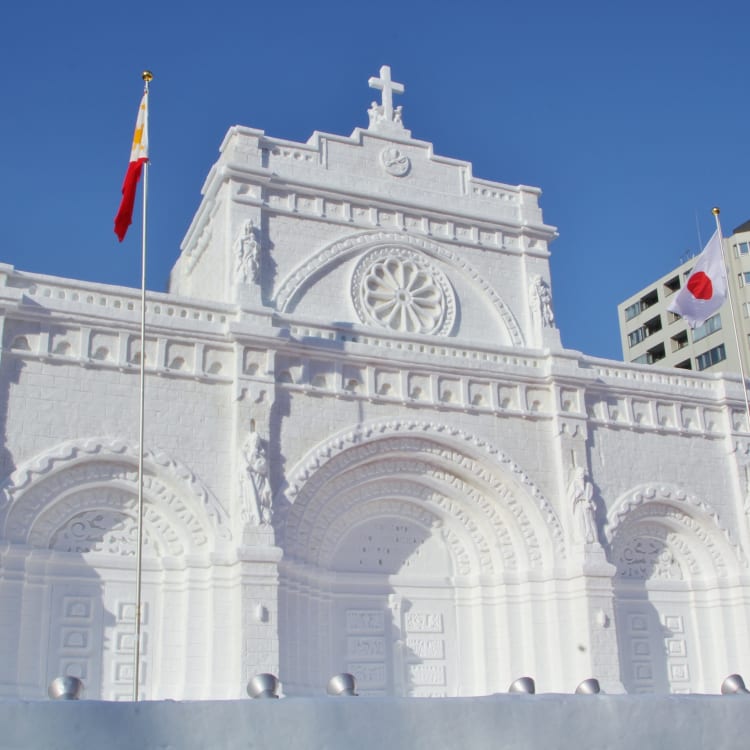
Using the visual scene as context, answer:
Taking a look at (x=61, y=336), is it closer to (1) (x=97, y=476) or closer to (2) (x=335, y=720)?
(1) (x=97, y=476)

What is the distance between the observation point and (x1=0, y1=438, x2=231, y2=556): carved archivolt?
17812 millimetres

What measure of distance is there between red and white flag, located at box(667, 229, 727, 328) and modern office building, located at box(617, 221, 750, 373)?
30155mm

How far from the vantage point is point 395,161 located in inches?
1001

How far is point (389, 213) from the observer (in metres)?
24.9

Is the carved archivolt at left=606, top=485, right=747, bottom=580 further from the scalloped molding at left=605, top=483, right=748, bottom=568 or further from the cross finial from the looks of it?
the cross finial

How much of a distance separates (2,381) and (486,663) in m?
11.6

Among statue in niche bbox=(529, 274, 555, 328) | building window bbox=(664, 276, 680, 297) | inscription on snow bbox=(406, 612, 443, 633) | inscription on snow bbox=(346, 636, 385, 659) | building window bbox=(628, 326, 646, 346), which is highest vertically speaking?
building window bbox=(664, 276, 680, 297)

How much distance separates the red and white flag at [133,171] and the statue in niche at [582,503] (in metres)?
11.2

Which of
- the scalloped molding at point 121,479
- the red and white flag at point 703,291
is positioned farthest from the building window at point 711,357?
the scalloped molding at point 121,479

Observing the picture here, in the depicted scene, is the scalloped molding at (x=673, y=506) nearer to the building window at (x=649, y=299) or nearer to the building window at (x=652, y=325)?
the building window at (x=652, y=325)

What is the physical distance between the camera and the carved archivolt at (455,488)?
21141 millimetres

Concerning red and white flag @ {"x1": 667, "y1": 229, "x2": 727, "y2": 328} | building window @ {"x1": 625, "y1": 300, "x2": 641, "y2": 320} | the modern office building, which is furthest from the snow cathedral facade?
building window @ {"x1": 625, "y1": 300, "x2": 641, "y2": 320}

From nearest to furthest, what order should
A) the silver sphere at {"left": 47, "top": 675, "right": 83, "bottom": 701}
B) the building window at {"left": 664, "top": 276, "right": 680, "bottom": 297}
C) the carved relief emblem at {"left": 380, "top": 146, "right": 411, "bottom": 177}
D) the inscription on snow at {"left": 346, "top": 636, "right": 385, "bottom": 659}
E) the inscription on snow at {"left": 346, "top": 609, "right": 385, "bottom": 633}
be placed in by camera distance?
the silver sphere at {"left": 47, "top": 675, "right": 83, "bottom": 701} → the inscription on snow at {"left": 346, "top": 636, "right": 385, "bottom": 659} → the inscription on snow at {"left": 346, "top": 609, "right": 385, "bottom": 633} → the carved relief emblem at {"left": 380, "top": 146, "right": 411, "bottom": 177} → the building window at {"left": 664, "top": 276, "right": 680, "bottom": 297}

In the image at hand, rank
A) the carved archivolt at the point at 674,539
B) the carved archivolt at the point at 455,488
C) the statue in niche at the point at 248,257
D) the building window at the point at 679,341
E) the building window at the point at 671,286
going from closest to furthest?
the carved archivolt at the point at 455,488
the statue in niche at the point at 248,257
the carved archivolt at the point at 674,539
the building window at the point at 679,341
the building window at the point at 671,286
